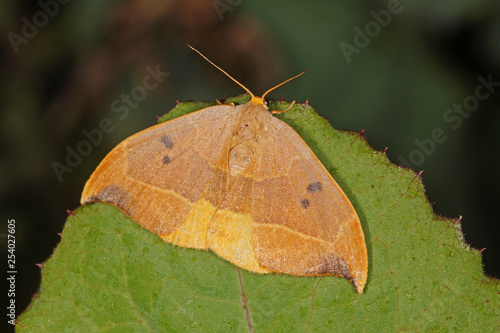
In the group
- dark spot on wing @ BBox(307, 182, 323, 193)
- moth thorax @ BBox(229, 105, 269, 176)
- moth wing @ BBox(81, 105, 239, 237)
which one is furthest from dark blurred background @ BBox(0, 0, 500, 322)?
dark spot on wing @ BBox(307, 182, 323, 193)

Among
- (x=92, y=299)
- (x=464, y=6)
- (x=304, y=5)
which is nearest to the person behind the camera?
(x=92, y=299)

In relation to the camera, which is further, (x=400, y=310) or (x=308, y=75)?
(x=308, y=75)

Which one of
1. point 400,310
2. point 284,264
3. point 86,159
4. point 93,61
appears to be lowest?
point 86,159

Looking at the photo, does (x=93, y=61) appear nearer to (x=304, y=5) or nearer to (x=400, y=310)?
(x=304, y=5)

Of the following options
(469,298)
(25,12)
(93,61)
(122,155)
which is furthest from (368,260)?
(25,12)

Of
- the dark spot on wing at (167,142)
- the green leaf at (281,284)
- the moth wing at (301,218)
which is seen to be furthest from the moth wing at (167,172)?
the moth wing at (301,218)

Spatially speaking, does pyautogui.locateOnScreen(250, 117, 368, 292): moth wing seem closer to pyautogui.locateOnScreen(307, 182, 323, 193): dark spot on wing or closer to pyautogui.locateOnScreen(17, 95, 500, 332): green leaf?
pyautogui.locateOnScreen(307, 182, 323, 193): dark spot on wing

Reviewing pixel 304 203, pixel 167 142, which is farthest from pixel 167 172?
pixel 304 203
